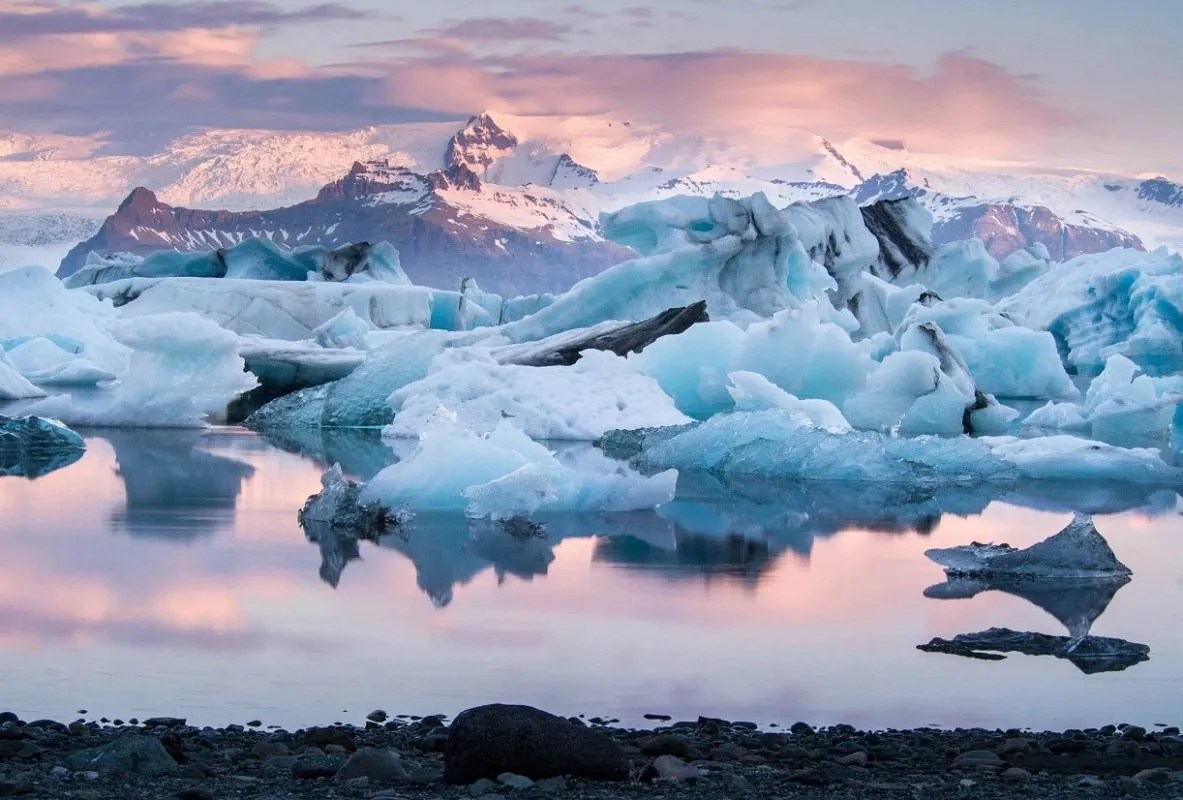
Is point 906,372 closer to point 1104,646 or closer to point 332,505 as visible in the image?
point 332,505

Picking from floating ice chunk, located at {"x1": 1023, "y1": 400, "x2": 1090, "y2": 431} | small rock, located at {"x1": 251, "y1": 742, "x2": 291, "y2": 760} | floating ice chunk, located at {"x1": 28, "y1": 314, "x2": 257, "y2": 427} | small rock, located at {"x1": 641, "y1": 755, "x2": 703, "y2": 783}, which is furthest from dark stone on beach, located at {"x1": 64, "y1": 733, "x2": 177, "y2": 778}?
floating ice chunk, located at {"x1": 1023, "y1": 400, "x2": 1090, "y2": 431}

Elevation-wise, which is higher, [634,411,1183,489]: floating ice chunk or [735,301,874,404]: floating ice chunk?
[735,301,874,404]: floating ice chunk

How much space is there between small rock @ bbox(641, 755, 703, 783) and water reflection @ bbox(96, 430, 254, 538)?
14.3ft

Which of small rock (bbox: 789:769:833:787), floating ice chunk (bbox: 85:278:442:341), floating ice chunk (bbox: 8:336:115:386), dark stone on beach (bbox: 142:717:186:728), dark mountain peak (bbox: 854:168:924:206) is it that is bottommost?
dark stone on beach (bbox: 142:717:186:728)

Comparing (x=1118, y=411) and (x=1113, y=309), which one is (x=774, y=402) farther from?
(x=1113, y=309)

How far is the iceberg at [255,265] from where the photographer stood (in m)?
30.8

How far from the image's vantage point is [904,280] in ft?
87.1

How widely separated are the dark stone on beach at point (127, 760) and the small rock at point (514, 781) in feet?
2.25

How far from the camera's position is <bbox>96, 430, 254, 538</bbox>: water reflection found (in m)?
7.88

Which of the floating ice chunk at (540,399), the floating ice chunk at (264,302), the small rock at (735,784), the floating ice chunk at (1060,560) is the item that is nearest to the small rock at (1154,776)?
the small rock at (735,784)

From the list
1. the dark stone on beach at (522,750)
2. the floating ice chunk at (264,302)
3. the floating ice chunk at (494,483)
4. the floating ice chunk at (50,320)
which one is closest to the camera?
the dark stone on beach at (522,750)

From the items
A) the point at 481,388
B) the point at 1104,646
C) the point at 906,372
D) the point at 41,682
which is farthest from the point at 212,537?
the point at 906,372

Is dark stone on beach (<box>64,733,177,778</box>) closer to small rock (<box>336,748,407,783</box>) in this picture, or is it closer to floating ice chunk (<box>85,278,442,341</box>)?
small rock (<box>336,748,407,783</box>)

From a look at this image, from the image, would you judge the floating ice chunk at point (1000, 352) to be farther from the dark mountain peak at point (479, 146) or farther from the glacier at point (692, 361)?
the dark mountain peak at point (479, 146)
